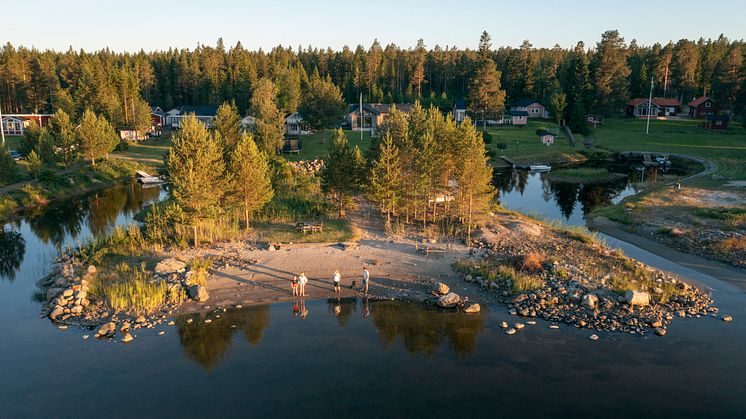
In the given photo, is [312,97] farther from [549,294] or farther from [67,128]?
[549,294]

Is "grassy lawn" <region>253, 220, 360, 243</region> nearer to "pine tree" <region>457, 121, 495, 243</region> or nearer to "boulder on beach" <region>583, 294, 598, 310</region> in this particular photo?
"pine tree" <region>457, 121, 495, 243</region>

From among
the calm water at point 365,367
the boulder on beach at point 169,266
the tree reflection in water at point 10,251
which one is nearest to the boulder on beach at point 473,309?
the calm water at point 365,367

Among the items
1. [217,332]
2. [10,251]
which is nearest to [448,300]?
[217,332]

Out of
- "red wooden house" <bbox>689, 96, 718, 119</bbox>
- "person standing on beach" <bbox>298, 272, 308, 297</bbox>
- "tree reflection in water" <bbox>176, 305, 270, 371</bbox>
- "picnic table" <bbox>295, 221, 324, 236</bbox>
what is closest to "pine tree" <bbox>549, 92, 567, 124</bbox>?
"red wooden house" <bbox>689, 96, 718, 119</bbox>

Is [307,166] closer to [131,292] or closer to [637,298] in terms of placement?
[131,292]

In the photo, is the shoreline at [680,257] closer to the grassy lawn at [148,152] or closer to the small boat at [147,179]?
the small boat at [147,179]

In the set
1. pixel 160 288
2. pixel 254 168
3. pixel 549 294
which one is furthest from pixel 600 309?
pixel 254 168
